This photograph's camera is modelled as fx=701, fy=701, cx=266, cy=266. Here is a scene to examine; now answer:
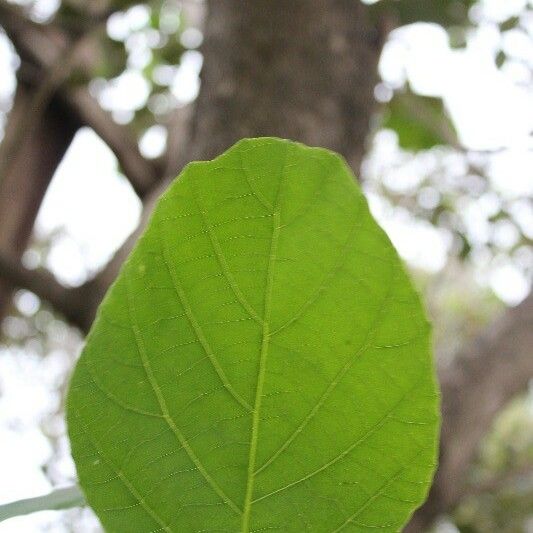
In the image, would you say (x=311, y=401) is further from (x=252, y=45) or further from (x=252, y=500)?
(x=252, y=45)

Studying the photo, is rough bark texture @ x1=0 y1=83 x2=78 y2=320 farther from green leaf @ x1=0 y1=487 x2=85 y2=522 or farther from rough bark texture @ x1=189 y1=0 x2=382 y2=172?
green leaf @ x1=0 y1=487 x2=85 y2=522

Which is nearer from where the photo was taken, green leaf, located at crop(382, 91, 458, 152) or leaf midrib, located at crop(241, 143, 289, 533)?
leaf midrib, located at crop(241, 143, 289, 533)

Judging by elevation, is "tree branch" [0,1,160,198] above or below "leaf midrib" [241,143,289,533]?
below

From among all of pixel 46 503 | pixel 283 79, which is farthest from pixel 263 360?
pixel 283 79

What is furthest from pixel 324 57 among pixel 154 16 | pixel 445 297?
pixel 445 297

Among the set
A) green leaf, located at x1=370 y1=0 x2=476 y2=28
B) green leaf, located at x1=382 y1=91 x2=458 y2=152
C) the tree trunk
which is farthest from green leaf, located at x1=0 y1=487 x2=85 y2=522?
green leaf, located at x1=382 y1=91 x2=458 y2=152

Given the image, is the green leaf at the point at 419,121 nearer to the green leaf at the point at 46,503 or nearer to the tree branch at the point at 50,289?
the tree branch at the point at 50,289

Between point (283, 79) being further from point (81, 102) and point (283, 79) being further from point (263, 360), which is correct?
point (263, 360)

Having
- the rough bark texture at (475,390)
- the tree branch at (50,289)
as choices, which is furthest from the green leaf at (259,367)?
the rough bark texture at (475,390)
